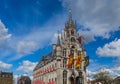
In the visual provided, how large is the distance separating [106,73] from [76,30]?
110ft

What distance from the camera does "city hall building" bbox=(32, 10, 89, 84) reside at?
80444 millimetres

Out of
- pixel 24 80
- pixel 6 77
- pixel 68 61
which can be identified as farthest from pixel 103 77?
pixel 24 80

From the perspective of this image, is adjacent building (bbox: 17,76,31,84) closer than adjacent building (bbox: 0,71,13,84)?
No

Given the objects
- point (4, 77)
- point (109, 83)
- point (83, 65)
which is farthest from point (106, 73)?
point (4, 77)

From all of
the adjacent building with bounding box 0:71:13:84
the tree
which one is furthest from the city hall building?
the adjacent building with bounding box 0:71:13:84

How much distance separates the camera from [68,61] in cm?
8094

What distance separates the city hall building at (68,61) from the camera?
3167 inches

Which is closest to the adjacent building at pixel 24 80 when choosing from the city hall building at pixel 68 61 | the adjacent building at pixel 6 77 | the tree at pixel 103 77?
the adjacent building at pixel 6 77

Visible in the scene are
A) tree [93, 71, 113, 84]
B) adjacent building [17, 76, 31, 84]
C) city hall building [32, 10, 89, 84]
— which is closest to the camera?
city hall building [32, 10, 89, 84]

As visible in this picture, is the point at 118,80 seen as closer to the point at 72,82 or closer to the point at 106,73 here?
the point at 106,73

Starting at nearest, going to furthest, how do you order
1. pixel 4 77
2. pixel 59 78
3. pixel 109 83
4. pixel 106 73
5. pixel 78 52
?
pixel 59 78 → pixel 78 52 → pixel 109 83 → pixel 106 73 → pixel 4 77

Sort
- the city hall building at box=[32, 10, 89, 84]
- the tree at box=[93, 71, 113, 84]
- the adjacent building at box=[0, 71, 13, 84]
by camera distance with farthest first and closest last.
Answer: the adjacent building at box=[0, 71, 13, 84]
the tree at box=[93, 71, 113, 84]
the city hall building at box=[32, 10, 89, 84]

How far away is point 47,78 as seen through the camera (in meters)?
89.9

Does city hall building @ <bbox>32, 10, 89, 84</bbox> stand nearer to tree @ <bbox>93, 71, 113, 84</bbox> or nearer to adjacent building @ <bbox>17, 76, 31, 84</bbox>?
tree @ <bbox>93, 71, 113, 84</bbox>
